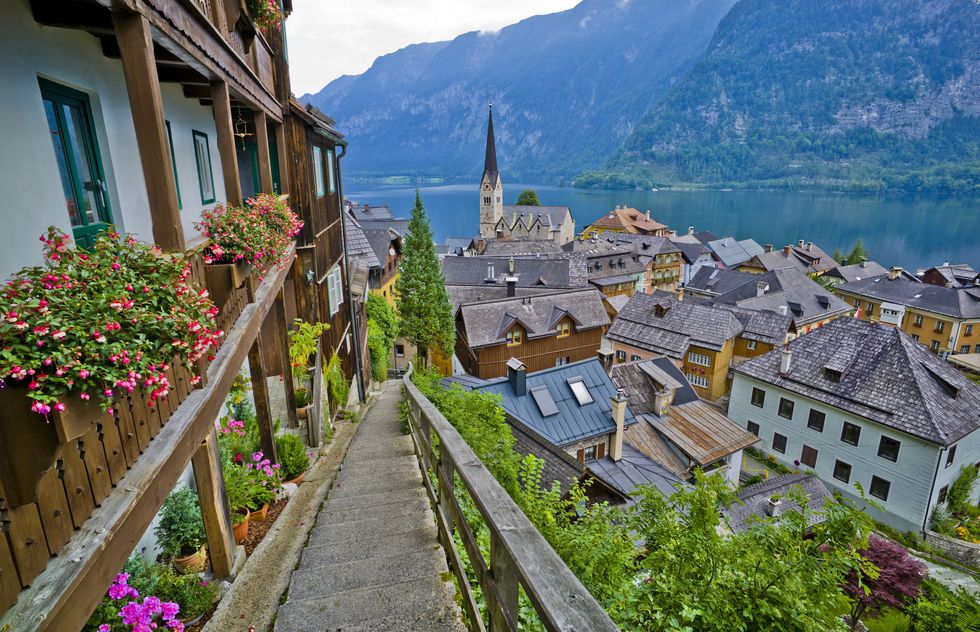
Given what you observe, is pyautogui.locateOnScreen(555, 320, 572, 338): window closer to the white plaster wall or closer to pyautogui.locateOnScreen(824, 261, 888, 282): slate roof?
the white plaster wall

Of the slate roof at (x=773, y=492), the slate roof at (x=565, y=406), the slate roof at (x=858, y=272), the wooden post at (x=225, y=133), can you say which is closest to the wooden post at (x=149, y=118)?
the wooden post at (x=225, y=133)

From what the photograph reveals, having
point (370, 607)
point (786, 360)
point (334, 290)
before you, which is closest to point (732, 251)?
point (786, 360)

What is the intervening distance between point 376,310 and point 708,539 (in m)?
22.9

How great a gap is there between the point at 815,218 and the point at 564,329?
129 meters

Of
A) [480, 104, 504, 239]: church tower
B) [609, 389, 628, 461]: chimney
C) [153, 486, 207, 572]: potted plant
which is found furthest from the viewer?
[480, 104, 504, 239]: church tower

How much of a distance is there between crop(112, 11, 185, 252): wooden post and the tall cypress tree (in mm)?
23003

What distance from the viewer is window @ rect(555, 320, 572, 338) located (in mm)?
30609

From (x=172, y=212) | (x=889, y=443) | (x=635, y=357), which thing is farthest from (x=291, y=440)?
(x=635, y=357)

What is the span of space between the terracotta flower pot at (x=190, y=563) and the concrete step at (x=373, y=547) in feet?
5.18

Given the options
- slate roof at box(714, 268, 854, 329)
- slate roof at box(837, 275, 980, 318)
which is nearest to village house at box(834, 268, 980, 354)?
slate roof at box(837, 275, 980, 318)

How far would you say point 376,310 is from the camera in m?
26.3

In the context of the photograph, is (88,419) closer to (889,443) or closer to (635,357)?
(889,443)

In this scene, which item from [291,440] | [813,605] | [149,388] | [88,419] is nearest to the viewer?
[88,419]

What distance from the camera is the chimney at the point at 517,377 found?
17.8m
